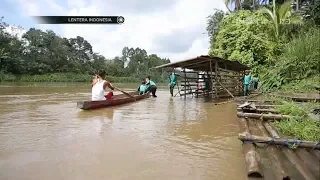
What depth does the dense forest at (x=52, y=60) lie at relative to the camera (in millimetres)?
41675

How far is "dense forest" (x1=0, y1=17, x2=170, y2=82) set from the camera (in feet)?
137

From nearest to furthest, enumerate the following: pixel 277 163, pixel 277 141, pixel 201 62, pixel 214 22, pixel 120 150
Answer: pixel 277 163
pixel 277 141
pixel 120 150
pixel 201 62
pixel 214 22

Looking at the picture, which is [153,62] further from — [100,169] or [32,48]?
[100,169]

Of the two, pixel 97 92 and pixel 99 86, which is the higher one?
pixel 99 86

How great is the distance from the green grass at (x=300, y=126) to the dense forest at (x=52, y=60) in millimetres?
38230

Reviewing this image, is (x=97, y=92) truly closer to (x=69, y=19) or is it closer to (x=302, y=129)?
(x=69, y=19)

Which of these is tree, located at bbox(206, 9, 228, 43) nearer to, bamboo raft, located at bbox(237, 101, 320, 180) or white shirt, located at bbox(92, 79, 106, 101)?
white shirt, located at bbox(92, 79, 106, 101)

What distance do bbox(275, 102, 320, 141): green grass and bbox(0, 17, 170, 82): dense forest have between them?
125 feet

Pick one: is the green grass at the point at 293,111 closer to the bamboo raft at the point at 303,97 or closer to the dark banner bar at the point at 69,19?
the bamboo raft at the point at 303,97

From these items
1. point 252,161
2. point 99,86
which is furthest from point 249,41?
point 252,161

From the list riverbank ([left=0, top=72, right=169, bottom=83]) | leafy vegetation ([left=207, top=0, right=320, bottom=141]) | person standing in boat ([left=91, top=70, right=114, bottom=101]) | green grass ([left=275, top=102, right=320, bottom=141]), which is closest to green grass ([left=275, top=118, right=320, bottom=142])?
green grass ([left=275, top=102, right=320, bottom=141])

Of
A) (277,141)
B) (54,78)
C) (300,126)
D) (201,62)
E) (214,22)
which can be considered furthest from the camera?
(54,78)

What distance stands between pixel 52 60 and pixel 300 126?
49863mm

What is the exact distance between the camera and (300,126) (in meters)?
4.88
